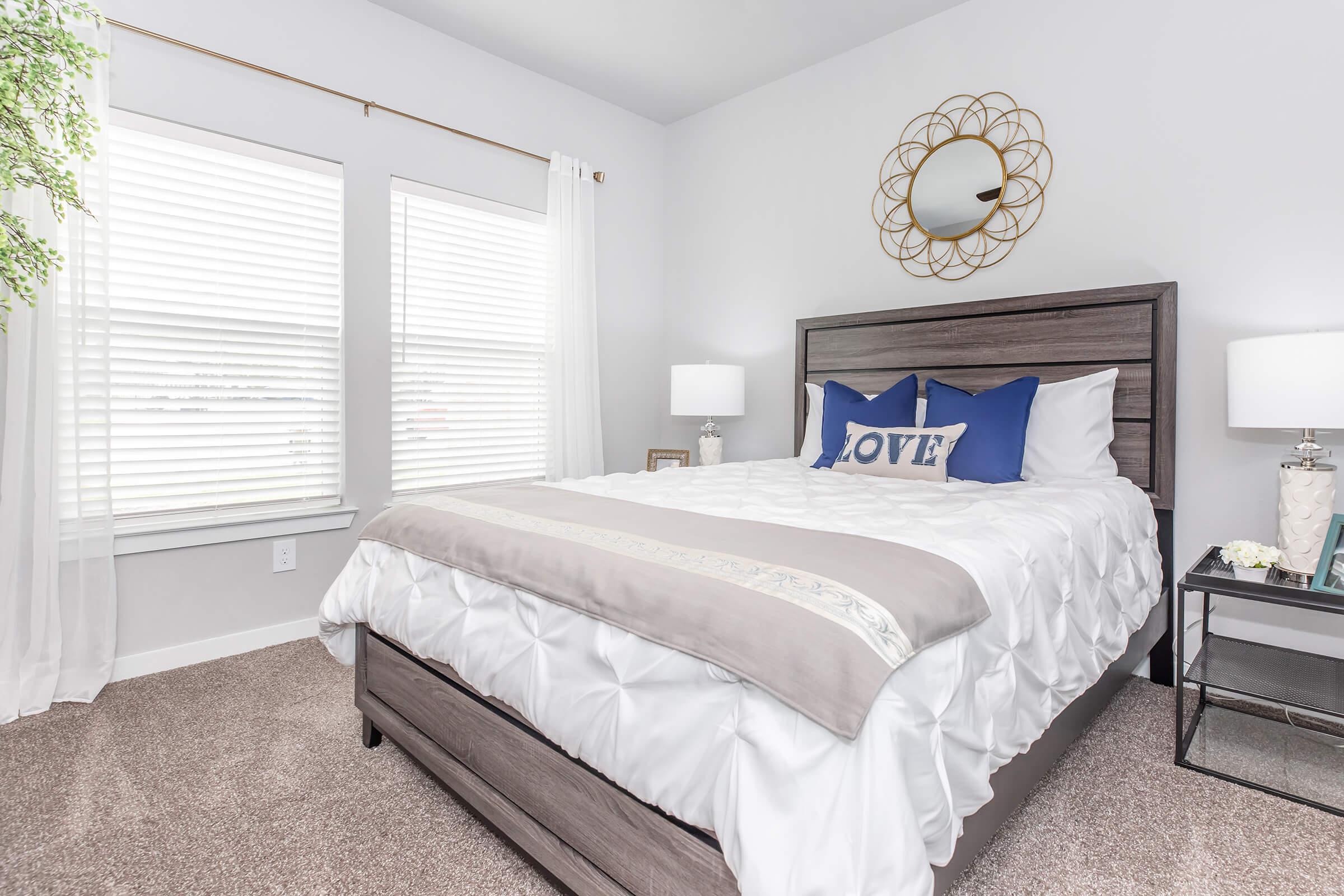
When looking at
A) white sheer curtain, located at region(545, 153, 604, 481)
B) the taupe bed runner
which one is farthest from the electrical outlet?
the taupe bed runner

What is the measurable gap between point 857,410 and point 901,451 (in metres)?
0.40

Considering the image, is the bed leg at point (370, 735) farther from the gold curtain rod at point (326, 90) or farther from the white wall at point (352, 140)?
the gold curtain rod at point (326, 90)

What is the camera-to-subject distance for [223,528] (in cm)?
260

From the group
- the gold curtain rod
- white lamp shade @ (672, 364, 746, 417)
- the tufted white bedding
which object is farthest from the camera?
white lamp shade @ (672, 364, 746, 417)

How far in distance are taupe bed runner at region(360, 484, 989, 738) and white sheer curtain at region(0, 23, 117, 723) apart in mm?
1457

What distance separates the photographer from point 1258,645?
2.24 metres

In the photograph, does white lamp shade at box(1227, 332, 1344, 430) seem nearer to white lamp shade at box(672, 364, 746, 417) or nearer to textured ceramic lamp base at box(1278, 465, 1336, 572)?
textured ceramic lamp base at box(1278, 465, 1336, 572)

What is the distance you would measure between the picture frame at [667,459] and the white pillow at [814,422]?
712 millimetres

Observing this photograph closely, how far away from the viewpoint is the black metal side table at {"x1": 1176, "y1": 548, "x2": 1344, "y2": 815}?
68.4 inches

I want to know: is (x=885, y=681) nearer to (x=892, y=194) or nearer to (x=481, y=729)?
(x=481, y=729)

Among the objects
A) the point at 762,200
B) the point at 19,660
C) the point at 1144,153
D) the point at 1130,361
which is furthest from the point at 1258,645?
the point at 19,660

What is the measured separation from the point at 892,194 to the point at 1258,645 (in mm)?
2296

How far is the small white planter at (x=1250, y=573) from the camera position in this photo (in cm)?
185

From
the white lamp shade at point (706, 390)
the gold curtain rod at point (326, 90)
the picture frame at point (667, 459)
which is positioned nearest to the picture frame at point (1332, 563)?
the white lamp shade at point (706, 390)
